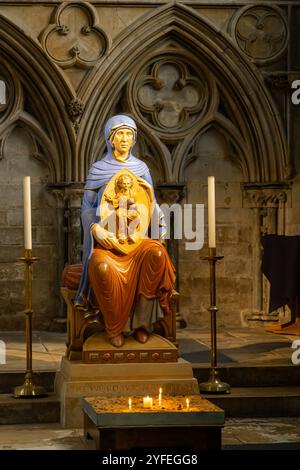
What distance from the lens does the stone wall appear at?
9750 millimetres

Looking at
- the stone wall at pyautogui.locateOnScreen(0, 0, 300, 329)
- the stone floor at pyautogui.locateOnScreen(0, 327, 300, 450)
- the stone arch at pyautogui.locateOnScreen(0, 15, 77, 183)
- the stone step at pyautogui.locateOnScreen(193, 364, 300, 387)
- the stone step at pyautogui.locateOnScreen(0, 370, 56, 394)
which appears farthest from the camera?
the stone wall at pyautogui.locateOnScreen(0, 0, 300, 329)

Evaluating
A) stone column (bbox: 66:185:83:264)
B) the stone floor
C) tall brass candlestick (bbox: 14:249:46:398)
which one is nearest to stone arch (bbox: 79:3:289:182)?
stone column (bbox: 66:185:83:264)

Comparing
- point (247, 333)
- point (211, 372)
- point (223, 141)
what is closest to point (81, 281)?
point (211, 372)

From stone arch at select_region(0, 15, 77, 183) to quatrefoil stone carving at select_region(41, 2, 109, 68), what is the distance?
0.12 m

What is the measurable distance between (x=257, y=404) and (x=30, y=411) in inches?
56.3

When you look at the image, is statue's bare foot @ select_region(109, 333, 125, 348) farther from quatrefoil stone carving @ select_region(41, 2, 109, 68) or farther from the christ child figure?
quatrefoil stone carving @ select_region(41, 2, 109, 68)

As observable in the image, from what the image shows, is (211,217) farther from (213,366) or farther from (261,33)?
(261,33)

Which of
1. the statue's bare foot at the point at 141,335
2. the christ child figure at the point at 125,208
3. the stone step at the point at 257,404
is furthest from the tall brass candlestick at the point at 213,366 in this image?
the christ child figure at the point at 125,208

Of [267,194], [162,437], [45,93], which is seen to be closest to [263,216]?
[267,194]

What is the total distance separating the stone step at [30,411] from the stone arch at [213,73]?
10.9ft

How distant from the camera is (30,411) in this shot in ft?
22.5

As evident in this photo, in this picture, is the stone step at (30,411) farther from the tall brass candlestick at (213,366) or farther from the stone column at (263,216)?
the stone column at (263,216)

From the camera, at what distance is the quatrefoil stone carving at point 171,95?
33.0ft

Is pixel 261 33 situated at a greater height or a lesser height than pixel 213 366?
greater
